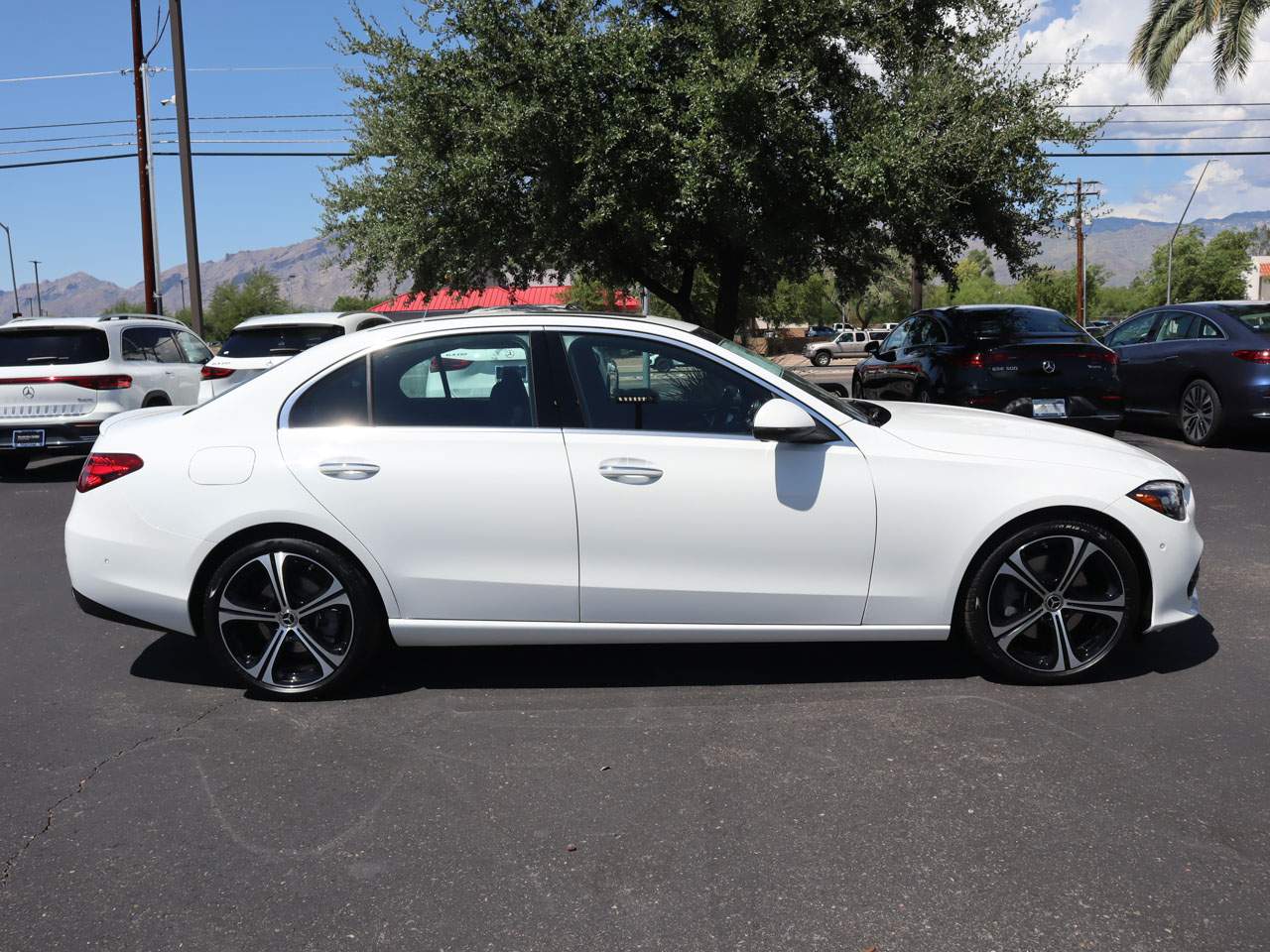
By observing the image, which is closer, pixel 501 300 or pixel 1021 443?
pixel 1021 443

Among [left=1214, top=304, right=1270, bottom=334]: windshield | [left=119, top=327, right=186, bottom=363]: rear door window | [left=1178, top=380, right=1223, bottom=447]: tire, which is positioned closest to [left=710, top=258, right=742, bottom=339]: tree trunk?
[left=1178, top=380, right=1223, bottom=447]: tire

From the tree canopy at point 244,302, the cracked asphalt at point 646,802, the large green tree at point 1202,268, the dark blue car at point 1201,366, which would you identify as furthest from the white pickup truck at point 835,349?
the tree canopy at point 244,302

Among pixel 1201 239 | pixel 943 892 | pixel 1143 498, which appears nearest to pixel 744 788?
pixel 943 892

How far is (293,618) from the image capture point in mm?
4457

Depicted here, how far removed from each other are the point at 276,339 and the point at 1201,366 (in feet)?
32.7

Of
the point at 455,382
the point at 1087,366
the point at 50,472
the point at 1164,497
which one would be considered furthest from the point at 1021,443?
the point at 50,472

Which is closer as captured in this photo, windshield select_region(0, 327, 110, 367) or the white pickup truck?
windshield select_region(0, 327, 110, 367)

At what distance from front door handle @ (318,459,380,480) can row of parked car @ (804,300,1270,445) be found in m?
7.59

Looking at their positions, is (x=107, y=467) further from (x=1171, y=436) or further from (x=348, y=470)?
(x=1171, y=436)

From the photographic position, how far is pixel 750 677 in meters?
4.73

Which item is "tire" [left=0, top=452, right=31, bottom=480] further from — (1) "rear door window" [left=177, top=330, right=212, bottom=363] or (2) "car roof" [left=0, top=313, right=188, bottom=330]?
(1) "rear door window" [left=177, top=330, right=212, bottom=363]

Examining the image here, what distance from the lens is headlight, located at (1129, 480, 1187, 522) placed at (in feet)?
14.6

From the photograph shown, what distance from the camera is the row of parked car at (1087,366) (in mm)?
10695

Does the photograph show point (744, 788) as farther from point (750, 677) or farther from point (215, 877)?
point (215, 877)
